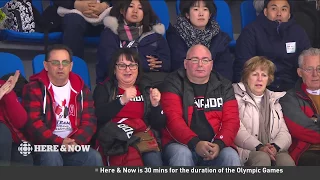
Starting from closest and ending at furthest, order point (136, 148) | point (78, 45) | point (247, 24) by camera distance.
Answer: point (136, 148) → point (78, 45) → point (247, 24)

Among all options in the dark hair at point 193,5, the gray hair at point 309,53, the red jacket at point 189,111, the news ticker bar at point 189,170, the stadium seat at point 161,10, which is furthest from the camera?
the stadium seat at point 161,10

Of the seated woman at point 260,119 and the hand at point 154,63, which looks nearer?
the seated woman at point 260,119

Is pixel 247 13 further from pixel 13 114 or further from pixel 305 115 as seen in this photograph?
pixel 13 114

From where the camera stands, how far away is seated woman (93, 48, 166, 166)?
3887 mm

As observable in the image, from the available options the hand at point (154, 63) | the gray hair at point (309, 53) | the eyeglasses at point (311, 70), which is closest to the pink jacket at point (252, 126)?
the eyeglasses at point (311, 70)

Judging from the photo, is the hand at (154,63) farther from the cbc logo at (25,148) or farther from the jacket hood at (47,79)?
the cbc logo at (25,148)

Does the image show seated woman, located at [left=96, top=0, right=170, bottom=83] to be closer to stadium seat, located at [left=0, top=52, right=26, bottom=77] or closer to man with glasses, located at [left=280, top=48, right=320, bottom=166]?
stadium seat, located at [left=0, top=52, right=26, bottom=77]

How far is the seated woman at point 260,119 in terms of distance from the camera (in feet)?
13.2

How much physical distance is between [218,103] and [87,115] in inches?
31.2

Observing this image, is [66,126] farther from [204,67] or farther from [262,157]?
[262,157]

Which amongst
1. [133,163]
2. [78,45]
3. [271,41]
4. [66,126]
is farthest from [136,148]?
[271,41]

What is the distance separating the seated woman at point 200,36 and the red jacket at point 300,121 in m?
0.60

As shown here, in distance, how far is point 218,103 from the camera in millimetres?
4047

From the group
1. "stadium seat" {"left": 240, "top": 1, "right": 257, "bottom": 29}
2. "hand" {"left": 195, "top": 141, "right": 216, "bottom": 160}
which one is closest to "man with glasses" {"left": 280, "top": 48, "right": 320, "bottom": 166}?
"hand" {"left": 195, "top": 141, "right": 216, "bottom": 160}
